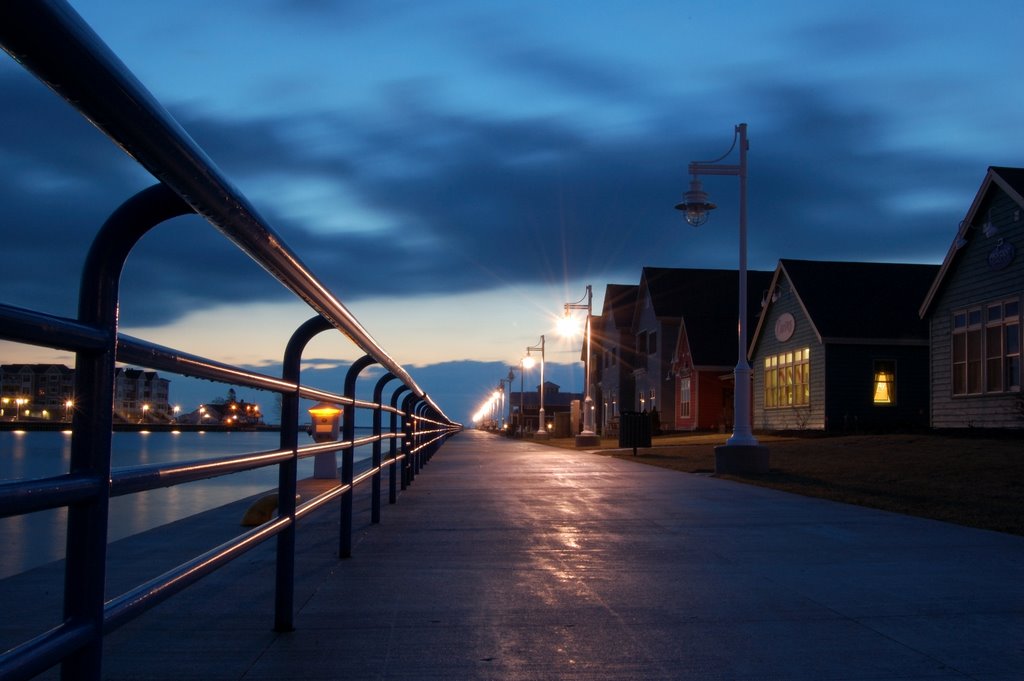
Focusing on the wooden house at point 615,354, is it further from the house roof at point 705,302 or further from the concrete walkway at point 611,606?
the concrete walkway at point 611,606

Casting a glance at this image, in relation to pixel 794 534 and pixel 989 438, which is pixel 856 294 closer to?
pixel 989 438

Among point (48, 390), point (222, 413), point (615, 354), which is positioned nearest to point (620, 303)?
point (615, 354)

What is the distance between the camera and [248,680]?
12.2ft

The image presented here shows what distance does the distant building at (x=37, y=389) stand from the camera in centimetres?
209

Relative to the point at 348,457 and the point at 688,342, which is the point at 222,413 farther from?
the point at 688,342

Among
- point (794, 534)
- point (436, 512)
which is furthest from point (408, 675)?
point (436, 512)

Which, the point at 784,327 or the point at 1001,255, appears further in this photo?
the point at 784,327

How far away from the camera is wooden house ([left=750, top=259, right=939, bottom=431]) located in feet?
98.1

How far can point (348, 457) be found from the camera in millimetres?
6082

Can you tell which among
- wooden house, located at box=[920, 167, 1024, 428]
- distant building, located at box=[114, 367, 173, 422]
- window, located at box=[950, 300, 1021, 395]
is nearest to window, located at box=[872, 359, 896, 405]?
wooden house, located at box=[920, 167, 1024, 428]

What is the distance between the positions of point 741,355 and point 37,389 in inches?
609

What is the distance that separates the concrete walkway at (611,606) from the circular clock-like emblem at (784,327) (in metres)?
24.5

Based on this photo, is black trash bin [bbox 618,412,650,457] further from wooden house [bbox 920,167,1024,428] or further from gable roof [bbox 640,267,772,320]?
gable roof [bbox 640,267,772,320]

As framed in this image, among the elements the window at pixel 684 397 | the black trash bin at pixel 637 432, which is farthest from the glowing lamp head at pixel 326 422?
the window at pixel 684 397
